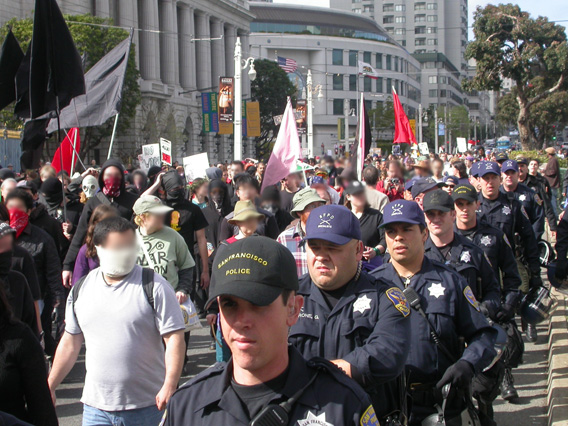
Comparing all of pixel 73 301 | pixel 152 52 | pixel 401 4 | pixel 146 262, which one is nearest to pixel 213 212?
pixel 146 262

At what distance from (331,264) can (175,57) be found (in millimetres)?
67332

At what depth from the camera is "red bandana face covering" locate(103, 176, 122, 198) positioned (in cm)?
766

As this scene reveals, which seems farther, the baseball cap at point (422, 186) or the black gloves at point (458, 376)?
the baseball cap at point (422, 186)

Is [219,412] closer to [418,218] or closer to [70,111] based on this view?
[418,218]

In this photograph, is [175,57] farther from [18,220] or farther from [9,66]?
[18,220]

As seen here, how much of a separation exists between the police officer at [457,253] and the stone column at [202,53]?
70.2 metres

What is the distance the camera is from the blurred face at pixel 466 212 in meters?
5.92

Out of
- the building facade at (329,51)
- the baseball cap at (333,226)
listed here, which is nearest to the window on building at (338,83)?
the building facade at (329,51)

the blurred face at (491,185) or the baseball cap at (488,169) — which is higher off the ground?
the baseball cap at (488,169)

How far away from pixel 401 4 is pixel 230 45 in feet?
250

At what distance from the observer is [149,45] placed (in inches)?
2514

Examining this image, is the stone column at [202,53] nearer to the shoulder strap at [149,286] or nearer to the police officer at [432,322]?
the shoulder strap at [149,286]

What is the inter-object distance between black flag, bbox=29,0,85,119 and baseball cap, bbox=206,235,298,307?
21.8ft

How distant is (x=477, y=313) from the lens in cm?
391
